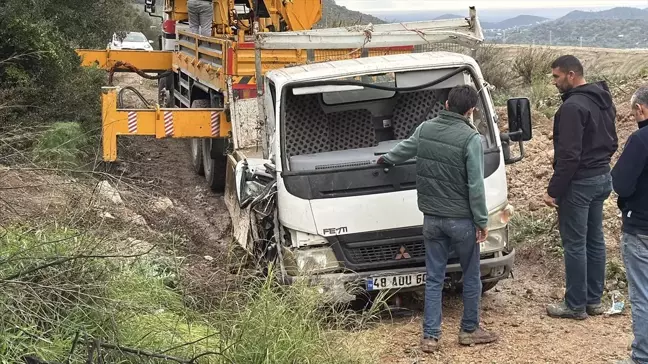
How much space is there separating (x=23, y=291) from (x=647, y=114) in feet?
11.9

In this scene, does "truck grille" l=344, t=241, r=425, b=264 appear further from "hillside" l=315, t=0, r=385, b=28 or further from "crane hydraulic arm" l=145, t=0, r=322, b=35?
"crane hydraulic arm" l=145, t=0, r=322, b=35

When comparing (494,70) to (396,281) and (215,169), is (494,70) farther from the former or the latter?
(396,281)

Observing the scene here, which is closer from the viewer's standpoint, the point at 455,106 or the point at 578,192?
the point at 455,106

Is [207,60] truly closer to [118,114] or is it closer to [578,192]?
[118,114]

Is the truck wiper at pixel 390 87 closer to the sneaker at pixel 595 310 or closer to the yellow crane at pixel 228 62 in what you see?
the yellow crane at pixel 228 62

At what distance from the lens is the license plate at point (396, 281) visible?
545cm

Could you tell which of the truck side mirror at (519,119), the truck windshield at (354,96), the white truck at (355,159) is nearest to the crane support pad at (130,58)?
the white truck at (355,159)

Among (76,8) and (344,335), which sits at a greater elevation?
(76,8)

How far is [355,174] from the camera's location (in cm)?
553

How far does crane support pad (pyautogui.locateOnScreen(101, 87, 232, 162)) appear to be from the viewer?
8.41 meters

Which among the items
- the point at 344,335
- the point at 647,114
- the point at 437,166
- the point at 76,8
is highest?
the point at 76,8

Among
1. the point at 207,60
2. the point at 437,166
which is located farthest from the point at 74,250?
the point at 207,60

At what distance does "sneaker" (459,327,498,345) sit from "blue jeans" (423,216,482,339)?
3 centimetres

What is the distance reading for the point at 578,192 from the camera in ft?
17.9
